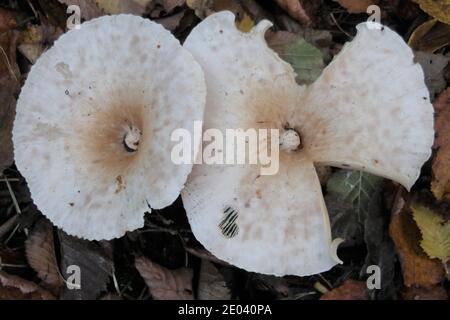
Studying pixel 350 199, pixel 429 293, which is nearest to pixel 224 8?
pixel 350 199

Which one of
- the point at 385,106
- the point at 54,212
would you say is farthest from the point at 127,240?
the point at 385,106

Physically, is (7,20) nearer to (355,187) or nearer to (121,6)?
(121,6)

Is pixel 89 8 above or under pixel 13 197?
above

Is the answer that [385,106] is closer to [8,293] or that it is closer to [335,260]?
[335,260]

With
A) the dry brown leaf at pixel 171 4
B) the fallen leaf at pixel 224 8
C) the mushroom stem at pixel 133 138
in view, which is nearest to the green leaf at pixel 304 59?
the fallen leaf at pixel 224 8

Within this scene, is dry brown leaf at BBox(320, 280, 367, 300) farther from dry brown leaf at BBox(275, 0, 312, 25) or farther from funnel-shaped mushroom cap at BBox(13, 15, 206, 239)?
dry brown leaf at BBox(275, 0, 312, 25)
